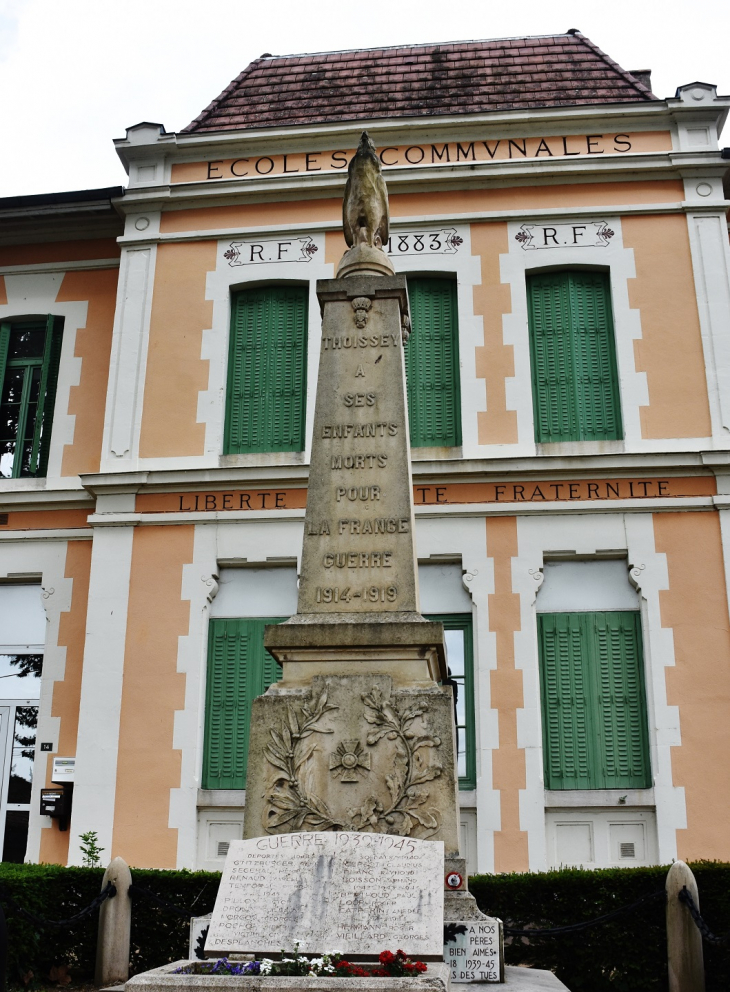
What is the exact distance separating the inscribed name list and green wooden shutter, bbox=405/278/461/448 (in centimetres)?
802

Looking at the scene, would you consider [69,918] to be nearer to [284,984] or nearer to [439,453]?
[284,984]

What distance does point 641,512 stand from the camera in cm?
1288

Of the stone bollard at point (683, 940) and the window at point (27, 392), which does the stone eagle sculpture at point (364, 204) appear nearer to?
the stone bollard at point (683, 940)

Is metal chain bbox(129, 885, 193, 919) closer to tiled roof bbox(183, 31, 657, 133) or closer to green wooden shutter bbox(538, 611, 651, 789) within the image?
green wooden shutter bbox(538, 611, 651, 789)

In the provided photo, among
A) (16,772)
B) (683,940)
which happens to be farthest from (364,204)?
(16,772)

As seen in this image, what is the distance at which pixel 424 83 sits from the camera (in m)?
15.9

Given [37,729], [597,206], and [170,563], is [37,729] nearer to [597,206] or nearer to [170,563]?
[170,563]

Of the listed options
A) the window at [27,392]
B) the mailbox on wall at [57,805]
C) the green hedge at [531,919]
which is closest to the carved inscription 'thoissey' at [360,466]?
the green hedge at [531,919]

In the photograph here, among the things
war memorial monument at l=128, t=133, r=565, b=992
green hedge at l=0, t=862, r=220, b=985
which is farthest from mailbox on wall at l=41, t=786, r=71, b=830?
war memorial monument at l=128, t=133, r=565, b=992

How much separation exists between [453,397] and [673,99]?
501cm

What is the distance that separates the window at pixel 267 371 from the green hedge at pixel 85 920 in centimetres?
637

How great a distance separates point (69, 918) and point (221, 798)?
3848 millimetres

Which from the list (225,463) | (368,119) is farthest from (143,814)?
(368,119)

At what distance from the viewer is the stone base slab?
498cm
